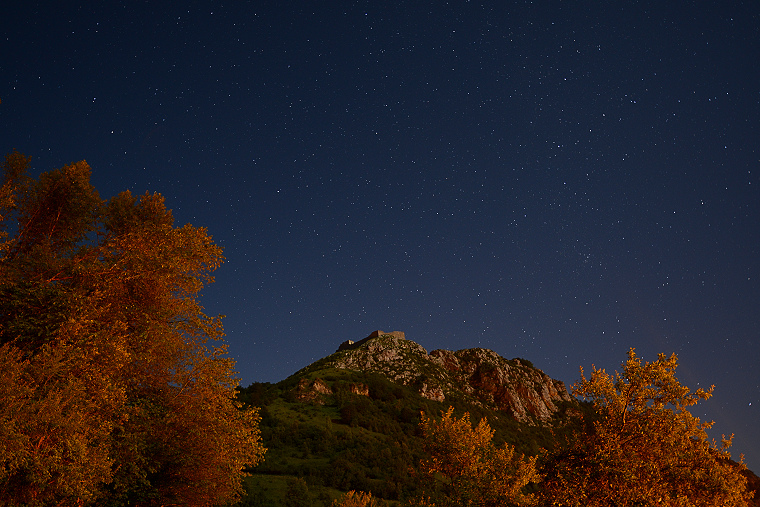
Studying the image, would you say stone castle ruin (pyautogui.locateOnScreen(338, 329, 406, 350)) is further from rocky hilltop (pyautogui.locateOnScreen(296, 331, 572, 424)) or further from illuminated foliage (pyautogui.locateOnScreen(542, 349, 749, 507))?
illuminated foliage (pyautogui.locateOnScreen(542, 349, 749, 507))

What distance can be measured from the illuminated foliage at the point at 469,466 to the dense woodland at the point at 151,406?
0.13m

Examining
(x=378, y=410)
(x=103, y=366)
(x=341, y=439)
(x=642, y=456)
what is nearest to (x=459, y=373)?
(x=378, y=410)

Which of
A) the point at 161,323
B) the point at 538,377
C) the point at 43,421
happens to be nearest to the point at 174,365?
the point at 161,323

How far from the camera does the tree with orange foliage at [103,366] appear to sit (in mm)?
15359

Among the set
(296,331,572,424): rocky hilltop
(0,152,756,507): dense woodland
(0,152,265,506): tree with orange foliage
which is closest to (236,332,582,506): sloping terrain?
(296,331,572,424): rocky hilltop

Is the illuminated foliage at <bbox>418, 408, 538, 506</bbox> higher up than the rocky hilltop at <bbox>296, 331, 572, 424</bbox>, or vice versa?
the rocky hilltop at <bbox>296, 331, 572, 424</bbox>

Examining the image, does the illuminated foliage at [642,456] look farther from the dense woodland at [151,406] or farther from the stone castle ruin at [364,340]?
the stone castle ruin at [364,340]

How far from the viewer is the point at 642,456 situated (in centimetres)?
1741

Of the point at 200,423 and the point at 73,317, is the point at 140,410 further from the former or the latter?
the point at 73,317

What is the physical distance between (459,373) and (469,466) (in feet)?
394

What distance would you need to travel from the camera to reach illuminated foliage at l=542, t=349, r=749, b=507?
54.7 feet

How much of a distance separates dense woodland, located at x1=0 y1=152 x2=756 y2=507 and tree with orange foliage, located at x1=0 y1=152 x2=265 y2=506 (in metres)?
0.08

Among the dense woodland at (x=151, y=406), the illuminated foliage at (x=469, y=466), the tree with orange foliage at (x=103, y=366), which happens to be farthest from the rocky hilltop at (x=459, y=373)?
the tree with orange foliage at (x=103, y=366)

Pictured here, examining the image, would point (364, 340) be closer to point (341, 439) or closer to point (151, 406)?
point (341, 439)
